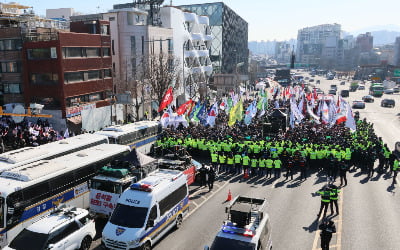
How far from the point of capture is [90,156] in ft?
62.6

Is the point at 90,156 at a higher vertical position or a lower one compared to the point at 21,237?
higher

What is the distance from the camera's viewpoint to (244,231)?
36.4 ft

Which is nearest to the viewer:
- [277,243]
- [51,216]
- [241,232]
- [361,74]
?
[241,232]

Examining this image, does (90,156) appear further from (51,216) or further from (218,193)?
(218,193)

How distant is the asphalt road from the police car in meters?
1.39

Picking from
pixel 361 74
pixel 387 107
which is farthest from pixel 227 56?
pixel 361 74

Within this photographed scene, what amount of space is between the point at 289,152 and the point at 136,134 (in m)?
12.1

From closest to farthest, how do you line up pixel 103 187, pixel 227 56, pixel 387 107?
pixel 103 187 → pixel 387 107 → pixel 227 56

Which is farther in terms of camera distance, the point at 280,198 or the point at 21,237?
the point at 280,198

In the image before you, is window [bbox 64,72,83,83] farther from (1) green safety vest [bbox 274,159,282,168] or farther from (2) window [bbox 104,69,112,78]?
(1) green safety vest [bbox 274,159,282,168]

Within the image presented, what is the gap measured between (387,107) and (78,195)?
64290 mm

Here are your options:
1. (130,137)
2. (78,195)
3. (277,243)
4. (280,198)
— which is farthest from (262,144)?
(78,195)

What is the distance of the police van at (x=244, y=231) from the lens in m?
10.8

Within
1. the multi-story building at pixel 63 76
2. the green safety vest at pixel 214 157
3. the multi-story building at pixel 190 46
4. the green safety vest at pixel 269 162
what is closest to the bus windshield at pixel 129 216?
the green safety vest at pixel 214 157
